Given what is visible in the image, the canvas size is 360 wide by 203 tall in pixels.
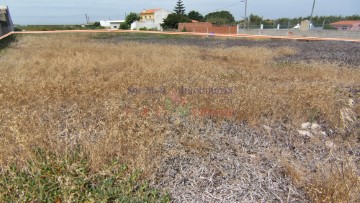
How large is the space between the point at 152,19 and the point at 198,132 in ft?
197

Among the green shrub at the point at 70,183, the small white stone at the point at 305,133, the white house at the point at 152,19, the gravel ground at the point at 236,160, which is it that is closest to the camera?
the green shrub at the point at 70,183

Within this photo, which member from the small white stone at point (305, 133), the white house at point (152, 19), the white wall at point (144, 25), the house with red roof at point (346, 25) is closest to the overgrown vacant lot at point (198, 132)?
the small white stone at point (305, 133)

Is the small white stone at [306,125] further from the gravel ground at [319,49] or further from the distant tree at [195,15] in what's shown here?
the distant tree at [195,15]

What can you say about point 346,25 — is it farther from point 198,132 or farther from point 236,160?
point 236,160

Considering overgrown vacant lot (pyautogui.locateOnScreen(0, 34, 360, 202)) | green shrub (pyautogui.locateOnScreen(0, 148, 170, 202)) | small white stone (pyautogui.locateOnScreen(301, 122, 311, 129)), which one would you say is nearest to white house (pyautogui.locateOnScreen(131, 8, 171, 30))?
overgrown vacant lot (pyautogui.locateOnScreen(0, 34, 360, 202))

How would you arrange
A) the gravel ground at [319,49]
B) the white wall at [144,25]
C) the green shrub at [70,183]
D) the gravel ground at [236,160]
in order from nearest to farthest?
the green shrub at [70,183], the gravel ground at [236,160], the gravel ground at [319,49], the white wall at [144,25]

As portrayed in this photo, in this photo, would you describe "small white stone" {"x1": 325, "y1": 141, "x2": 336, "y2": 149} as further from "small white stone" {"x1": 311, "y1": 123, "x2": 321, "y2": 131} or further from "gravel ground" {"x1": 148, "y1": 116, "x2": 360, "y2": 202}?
"small white stone" {"x1": 311, "y1": 123, "x2": 321, "y2": 131}

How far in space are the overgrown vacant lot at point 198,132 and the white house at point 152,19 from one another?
154ft

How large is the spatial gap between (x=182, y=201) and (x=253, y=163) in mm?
896

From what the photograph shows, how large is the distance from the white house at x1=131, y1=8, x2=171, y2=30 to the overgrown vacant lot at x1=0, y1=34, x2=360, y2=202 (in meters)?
46.9

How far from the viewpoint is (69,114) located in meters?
3.40

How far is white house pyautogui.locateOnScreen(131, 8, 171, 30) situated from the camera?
5109 cm

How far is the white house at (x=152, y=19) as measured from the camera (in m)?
51.1

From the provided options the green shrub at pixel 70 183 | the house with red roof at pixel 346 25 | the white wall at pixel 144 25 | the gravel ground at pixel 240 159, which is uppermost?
the white wall at pixel 144 25
